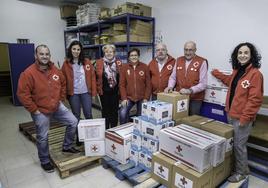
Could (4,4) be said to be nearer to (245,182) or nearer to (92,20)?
(92,20)

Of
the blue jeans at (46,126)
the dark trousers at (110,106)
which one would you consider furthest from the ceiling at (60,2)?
the blue jeans at (46,126)

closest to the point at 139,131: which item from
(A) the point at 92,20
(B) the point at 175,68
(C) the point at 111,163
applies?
(C) the point at 111,163

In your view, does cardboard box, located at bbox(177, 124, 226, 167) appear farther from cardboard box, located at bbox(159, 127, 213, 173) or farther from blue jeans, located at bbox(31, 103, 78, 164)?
blue jeans, located at bbox(31, 103, 78, 164)

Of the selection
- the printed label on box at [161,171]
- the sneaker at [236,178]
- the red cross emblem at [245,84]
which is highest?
the red cross emblem at [245,84]

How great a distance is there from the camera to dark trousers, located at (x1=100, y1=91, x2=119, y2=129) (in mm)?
2871

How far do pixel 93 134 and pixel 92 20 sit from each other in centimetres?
343

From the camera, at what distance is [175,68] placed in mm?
2645

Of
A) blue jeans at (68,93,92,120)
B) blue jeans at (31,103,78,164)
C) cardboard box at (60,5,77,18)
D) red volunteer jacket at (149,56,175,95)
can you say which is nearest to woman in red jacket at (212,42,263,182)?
red volunteer jacket at (149,56,175,95)

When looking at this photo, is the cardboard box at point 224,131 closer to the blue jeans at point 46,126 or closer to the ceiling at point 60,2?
the blue jeans at point 46,126

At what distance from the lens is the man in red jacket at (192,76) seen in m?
2.47

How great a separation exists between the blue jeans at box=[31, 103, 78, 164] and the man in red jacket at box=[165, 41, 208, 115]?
1.22 m

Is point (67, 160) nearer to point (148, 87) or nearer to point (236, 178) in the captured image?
point (148, 87)

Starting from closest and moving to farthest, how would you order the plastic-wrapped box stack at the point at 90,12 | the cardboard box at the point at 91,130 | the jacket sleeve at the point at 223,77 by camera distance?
the jacket sleeve at the point at 223,77
the cardboard box at the point at 91,130
the plastic-wrapped box stack at the point at 90,12

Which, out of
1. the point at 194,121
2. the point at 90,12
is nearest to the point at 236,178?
the point at 194,121
